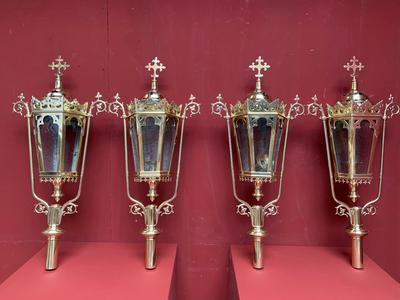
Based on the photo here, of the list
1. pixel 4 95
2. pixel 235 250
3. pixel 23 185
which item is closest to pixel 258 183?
pixel 235 250

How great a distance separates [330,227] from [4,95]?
77.7 inches

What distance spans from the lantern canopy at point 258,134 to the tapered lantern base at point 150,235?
47 cm

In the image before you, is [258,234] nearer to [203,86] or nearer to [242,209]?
[242,209]

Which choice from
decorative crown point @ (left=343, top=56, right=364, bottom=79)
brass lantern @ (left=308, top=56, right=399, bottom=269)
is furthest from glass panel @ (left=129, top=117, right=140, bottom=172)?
decorative crown point @ (left=343, top=56, right=364, bottom=79)

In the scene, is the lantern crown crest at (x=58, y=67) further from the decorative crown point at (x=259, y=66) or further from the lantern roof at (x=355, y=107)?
the lantern roof at (x=355, y=107)

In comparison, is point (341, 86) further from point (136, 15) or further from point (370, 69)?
point (136, 15)

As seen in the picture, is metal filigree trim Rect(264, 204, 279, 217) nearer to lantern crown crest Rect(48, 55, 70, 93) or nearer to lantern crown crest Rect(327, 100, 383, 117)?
lantern crown crest Rect(327, 100, 383, 117)

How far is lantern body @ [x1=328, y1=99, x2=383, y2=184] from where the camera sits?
149cm

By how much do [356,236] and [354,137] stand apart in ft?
1.54

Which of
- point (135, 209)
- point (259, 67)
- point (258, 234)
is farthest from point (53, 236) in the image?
point (259, 67)

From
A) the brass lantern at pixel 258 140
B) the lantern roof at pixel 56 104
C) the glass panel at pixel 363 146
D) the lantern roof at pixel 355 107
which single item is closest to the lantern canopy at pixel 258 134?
the brass lantern at pixel 258 140

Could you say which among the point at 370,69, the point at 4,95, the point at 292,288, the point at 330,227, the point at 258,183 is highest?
the point at 370,69

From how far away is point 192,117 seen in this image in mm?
1815

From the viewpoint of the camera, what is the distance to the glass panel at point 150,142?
1496 millimetres
